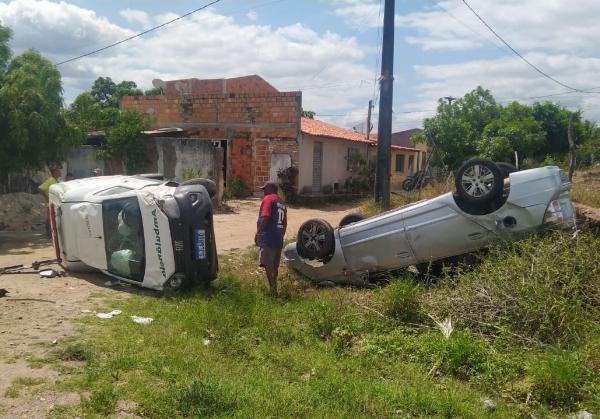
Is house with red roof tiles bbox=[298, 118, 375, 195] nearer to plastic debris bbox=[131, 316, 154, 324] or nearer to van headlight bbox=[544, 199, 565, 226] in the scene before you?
van headlight bbox=[544, 199, 565, 226]

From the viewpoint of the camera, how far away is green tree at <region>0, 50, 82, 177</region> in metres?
12.1

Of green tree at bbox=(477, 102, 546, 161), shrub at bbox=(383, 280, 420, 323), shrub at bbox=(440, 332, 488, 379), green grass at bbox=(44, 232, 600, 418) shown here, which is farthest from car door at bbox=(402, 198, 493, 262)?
green tree at bbox=(477, 102, 546, 161)

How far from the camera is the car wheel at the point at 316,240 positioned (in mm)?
7900

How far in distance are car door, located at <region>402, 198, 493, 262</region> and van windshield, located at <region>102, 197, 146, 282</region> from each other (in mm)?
3492

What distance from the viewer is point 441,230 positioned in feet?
23.3

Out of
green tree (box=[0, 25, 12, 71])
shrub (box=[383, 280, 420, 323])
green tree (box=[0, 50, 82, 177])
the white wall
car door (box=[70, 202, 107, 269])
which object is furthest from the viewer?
the white wall

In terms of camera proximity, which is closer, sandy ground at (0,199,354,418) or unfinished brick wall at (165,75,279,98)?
sandy ground at (0,199,354,418)

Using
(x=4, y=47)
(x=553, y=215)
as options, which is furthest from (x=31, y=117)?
(x=553, y=215)

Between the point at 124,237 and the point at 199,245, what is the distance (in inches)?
41.5

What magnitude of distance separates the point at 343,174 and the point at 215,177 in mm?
8994

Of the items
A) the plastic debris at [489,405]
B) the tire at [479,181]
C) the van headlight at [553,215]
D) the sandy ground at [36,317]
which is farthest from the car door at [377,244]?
the plastic debris at [489,405]

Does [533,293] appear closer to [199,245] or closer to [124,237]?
[199,245]

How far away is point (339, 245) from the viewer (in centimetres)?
789

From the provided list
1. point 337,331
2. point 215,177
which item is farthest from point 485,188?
point 215,177
